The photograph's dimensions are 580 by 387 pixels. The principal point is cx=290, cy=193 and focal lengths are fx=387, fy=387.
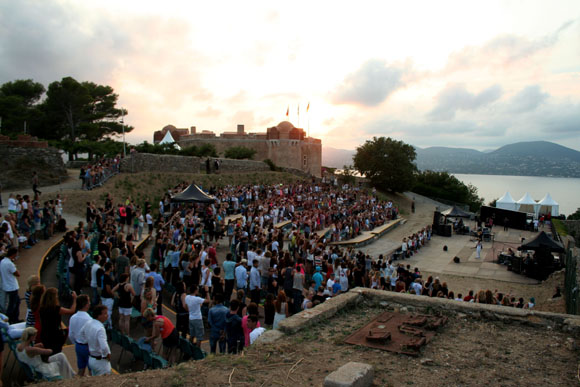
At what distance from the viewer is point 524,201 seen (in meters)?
37.3

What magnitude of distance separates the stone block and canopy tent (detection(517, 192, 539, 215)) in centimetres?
3906

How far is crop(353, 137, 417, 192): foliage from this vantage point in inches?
1980

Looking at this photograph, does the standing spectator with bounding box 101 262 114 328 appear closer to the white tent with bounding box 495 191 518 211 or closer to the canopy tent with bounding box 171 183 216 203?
the canopy tent with bounding box 171 183 216 203

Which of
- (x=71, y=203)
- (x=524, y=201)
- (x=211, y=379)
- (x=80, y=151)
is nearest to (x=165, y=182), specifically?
(x=71, y=203)

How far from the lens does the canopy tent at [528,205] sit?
121ft

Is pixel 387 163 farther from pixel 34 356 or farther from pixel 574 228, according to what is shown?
pixel 34 356

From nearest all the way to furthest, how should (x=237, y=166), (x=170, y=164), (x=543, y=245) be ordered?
Answer: (x=543, y=245), (x=170, y=164), (x=237, y=166)

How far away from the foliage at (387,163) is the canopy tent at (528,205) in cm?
1446

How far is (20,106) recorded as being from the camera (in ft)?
108

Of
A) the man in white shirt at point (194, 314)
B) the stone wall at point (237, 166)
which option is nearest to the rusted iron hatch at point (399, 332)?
the man in white shirt at point (194, 314)

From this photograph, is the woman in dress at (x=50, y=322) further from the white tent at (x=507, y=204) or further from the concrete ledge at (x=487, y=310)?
the white tent at (x=507, y=204)

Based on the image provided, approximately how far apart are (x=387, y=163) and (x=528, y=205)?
17.2 m

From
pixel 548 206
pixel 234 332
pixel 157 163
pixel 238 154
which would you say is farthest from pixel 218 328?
pixel 548 206

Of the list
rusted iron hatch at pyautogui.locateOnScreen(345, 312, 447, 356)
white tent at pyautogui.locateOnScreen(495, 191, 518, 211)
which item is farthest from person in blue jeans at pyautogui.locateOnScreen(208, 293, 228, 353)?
white tent at pyautogui.locateOnScreen(495, 191, 518, 211)
